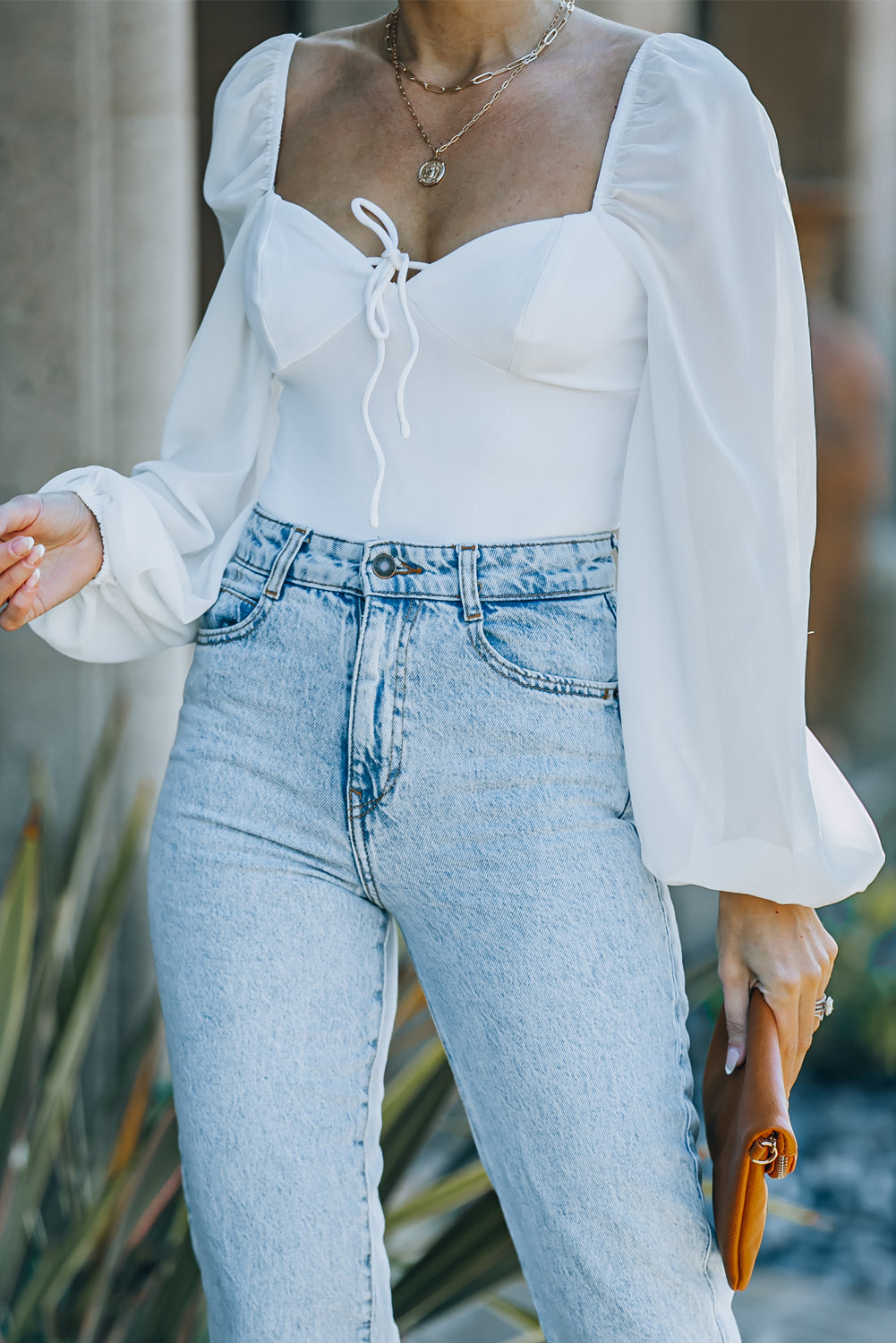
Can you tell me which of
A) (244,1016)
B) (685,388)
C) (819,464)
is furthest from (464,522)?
(819,464)

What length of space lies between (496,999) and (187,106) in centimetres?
232

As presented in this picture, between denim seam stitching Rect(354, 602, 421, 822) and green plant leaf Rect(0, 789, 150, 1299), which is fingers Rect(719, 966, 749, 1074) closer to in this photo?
denim seam stitching Rect(354, 602, 421, 822)

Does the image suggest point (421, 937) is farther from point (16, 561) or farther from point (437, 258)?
point (437, 258)

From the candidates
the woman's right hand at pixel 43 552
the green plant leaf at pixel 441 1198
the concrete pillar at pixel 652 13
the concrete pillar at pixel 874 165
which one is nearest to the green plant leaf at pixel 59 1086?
the green plant leaf at pixel 441 1198

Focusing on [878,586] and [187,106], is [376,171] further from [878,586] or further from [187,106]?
[878,586]

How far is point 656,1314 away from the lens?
1.20 m

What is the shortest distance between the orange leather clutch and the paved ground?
72.5 inches

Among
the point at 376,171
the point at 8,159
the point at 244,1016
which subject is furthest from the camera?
the point at 8,159

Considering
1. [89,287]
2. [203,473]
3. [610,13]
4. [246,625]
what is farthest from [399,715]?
[610,13]

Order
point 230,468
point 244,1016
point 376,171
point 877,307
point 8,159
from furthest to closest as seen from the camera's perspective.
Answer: point 877,307
point 8,159
point 230,468
point 376,171
point 244,1016

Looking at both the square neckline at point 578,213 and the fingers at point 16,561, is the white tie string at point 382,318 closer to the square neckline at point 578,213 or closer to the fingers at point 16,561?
the square neckline at point 578,213

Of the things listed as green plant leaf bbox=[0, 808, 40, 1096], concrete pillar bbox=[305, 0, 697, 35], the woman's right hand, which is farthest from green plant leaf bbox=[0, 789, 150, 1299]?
concrete pillar bbox=[305, 0, 697, 35]

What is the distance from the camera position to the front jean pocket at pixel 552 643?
128 cm

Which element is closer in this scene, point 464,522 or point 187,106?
point 464,522
